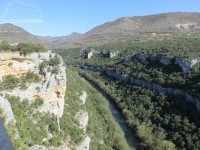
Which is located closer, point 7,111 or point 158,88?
point 7,111

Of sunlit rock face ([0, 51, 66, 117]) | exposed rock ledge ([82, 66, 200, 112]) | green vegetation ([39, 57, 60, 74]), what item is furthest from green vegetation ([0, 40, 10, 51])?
exposed rock ledge ([82, 66, 200, 112])

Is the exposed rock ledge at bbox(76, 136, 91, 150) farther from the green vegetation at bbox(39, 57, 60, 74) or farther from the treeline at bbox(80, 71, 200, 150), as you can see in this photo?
the treeline at bbox(80, 71, 200, 150)

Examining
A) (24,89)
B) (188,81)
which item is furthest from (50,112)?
(188,81)

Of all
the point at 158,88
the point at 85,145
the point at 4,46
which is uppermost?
the point at 4,46

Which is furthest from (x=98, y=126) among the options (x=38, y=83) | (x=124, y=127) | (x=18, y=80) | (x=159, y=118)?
(x=18, y=80)

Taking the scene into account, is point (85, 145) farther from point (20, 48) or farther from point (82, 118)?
point (20, 48)

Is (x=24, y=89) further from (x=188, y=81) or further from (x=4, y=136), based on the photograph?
(x=188, y=81)

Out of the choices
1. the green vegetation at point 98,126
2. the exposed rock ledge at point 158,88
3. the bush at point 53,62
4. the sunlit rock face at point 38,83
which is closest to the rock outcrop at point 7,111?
the sunlit rock face at point 38,83
